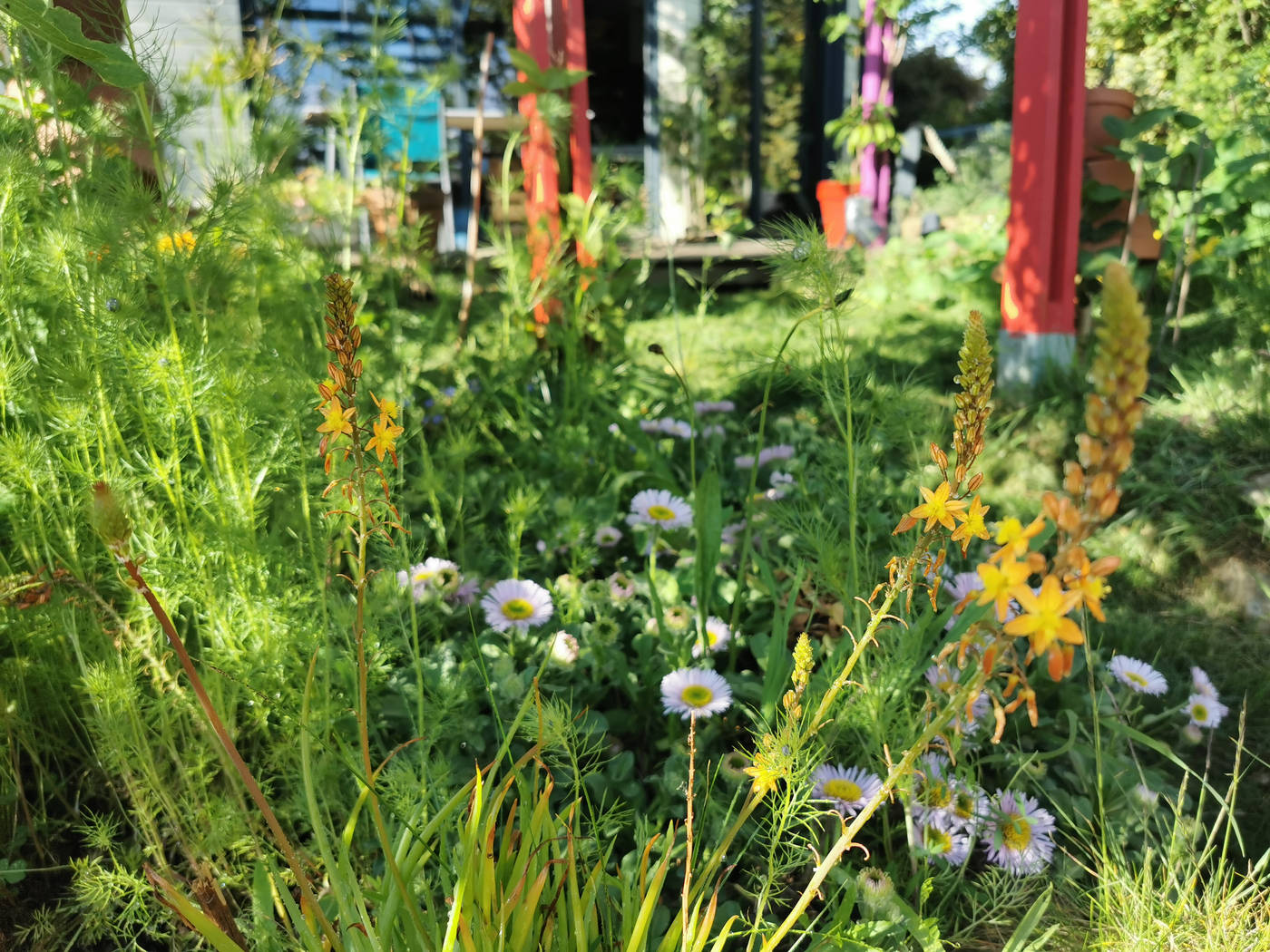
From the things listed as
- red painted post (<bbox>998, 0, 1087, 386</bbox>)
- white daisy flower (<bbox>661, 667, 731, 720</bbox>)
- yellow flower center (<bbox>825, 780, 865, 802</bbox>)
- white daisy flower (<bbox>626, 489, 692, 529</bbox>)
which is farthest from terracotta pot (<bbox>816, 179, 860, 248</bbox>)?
yellow flower center (<bbox>825, 780, 865, 802</bbox>)

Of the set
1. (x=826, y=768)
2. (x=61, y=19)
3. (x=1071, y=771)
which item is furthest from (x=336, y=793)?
(x=1071, y=771)

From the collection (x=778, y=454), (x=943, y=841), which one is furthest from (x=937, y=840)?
(x=778, y=454)

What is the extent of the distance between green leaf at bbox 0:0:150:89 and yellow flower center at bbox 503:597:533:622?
0.96 meters

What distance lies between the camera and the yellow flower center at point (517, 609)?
5.12 ft

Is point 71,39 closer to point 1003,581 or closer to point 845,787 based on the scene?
point 1003,581

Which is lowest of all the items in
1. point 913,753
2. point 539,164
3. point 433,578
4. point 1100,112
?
point 433,578

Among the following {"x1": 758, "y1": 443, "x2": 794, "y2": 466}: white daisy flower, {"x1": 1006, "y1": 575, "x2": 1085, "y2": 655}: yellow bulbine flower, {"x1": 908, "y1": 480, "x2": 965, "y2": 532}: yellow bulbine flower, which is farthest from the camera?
{"x1": 758, "y1": 443, "x2": 794, "y2": 466}: white daisy flower

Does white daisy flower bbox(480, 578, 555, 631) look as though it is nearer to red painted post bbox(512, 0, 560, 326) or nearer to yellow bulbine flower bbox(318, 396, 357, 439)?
yellow bulbine flower bbox(318, 396, 357, 439)

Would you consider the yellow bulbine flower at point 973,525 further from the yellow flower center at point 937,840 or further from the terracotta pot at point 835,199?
the terracotta pot at point 835,199

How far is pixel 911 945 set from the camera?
44.9 inches

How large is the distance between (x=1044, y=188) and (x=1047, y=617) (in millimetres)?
Answer: 2961

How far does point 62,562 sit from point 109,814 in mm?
396

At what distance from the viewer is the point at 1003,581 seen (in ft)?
1.82

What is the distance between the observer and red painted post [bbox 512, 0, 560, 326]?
2.93 m
